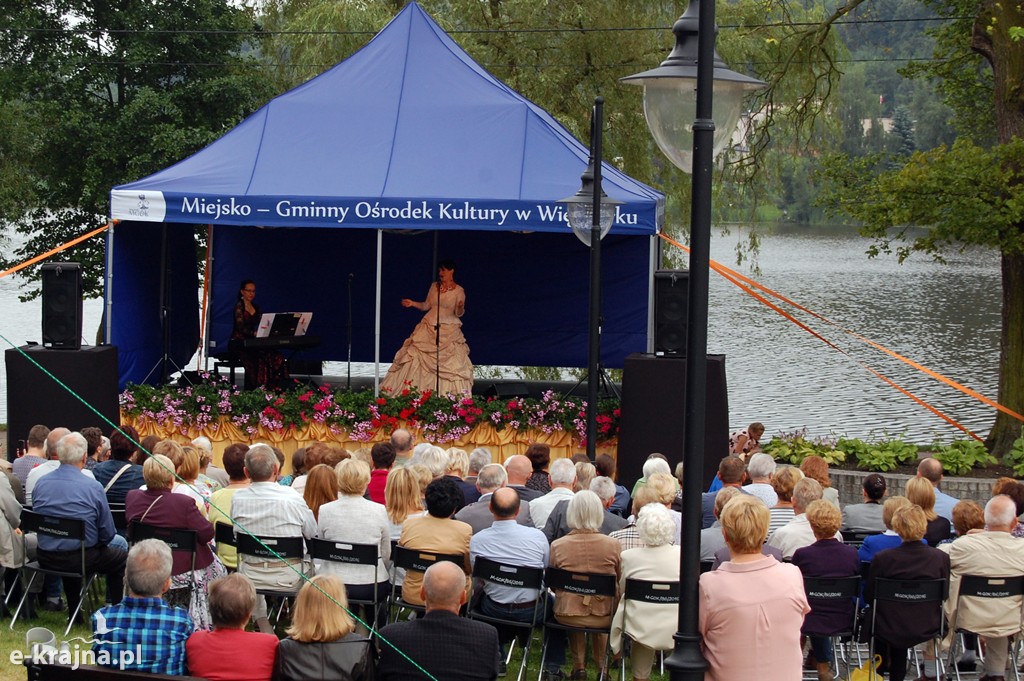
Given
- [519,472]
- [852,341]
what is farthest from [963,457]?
[852,341]

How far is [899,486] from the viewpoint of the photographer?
11992 mm

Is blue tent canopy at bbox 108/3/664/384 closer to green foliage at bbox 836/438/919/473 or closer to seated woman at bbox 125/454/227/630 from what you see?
green foliage at bbox 836/438/919/473

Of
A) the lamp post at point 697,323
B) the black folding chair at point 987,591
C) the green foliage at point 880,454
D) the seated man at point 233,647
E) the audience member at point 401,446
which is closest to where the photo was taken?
the lamp post at point 697,323

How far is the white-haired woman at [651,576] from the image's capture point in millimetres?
5969

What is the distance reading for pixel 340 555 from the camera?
6.44 metres

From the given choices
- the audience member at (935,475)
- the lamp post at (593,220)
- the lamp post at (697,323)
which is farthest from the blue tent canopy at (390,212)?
the lamp post at (697,323)

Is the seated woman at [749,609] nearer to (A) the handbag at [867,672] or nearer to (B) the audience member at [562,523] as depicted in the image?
(B) the audience member at [562,523]

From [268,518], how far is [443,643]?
2.01 m

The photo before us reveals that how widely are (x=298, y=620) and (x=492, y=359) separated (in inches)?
443

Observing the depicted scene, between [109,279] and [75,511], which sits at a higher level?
[109,279]

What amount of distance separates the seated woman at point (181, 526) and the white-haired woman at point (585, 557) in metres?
1.76

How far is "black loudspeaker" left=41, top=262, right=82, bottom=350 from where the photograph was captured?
1124cm

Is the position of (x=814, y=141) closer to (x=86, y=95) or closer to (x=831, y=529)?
(x=86, y=95)

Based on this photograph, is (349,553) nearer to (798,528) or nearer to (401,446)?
(401,446)
